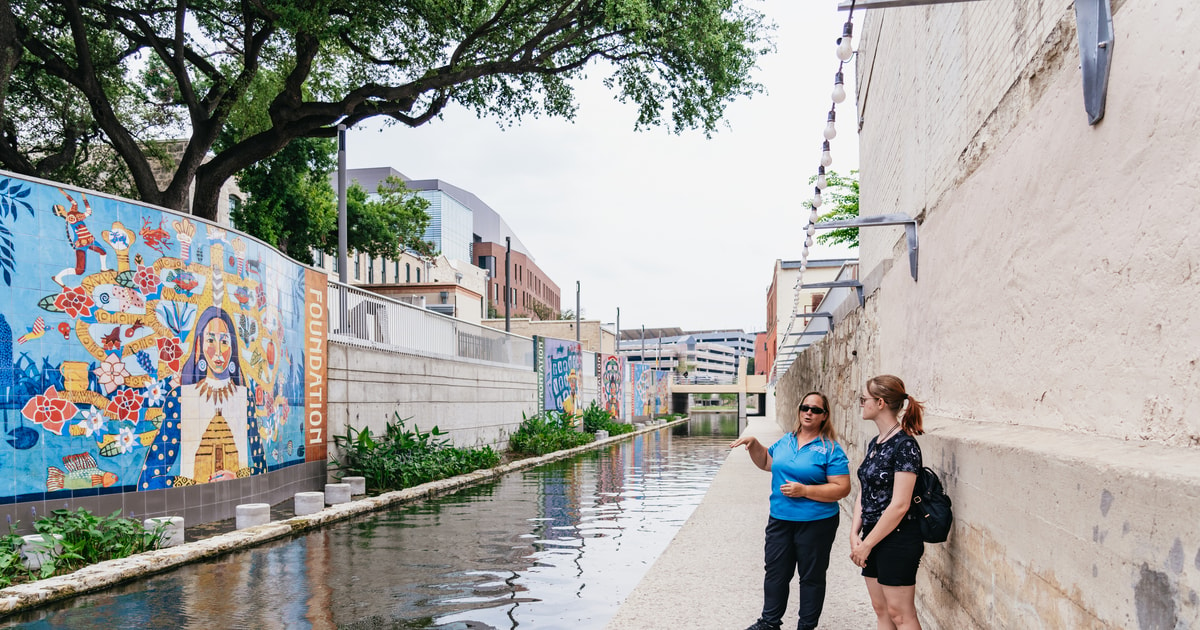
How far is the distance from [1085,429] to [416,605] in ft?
17.7

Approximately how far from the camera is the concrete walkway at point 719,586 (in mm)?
6102

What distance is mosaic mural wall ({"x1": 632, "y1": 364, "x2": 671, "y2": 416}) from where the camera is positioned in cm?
5516

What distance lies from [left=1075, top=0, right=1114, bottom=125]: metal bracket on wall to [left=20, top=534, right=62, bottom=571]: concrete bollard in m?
9.12

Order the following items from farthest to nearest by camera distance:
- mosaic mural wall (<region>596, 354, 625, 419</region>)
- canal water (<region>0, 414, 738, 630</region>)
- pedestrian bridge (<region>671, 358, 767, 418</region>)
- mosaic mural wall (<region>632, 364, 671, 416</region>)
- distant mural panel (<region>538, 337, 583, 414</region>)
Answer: pedestrian bridge (<region>671, 358, 767, 418</region>) → mosaic mural wall (<region>632, 364, 671, 416</region>) → mosaic mural wall (<region>596, 354, 625, 419</region>) → distant mural panel (<region>538, 337, 583, 414</region>) → canal water (<region>0, 414, 738, 630</region>)

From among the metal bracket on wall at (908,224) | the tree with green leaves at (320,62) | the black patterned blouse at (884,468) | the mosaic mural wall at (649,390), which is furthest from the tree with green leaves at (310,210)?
the black patterned blouse at (884,468)

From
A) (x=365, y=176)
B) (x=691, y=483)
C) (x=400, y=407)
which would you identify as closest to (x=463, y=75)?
(x=400, y=407)

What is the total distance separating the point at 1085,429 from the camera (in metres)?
3.56

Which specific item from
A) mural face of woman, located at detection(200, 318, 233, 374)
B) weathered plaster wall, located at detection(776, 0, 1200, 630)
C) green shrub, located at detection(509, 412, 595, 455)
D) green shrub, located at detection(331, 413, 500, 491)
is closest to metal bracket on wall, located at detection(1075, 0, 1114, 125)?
weathered plaster wall, located at detection(776, 0, 1200, 630)

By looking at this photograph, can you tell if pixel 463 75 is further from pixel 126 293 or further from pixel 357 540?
pixel 357 540

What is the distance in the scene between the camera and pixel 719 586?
7.20m

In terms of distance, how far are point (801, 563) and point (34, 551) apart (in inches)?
283

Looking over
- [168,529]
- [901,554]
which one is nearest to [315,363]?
[168,529]

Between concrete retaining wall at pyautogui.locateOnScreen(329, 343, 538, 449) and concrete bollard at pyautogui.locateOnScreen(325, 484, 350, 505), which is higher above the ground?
concrete retaining wall at pyautogui.locateOnScreen(329, 343, 538, 449)

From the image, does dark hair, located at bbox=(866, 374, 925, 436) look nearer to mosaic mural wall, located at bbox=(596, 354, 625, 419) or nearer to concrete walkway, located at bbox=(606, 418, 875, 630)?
concrete walkway, located at bbox=(606, 418, 875, 630)
